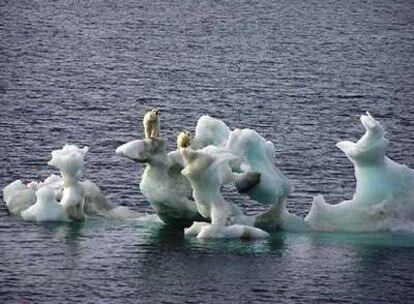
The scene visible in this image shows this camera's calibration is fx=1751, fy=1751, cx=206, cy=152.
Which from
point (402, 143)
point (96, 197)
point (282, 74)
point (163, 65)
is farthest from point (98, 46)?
point (96, 197)

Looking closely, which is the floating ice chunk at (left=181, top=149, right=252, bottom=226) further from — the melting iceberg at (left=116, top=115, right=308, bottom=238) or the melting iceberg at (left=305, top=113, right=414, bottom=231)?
the melting iceberg at (left=305, top=113, right=414, bottom=231)

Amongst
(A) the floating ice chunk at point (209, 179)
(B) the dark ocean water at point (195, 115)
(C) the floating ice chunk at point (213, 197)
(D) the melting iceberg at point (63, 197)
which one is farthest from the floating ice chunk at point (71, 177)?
(A) the floating ice chunk at point (209, 179)

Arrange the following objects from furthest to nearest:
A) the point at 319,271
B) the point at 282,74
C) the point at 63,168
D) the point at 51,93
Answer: the point at 282,74, the point at 51,93, the point at 63,168, the point at 319,271

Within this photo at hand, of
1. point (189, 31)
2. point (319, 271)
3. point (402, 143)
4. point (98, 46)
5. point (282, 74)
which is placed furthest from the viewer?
point (189, 31)

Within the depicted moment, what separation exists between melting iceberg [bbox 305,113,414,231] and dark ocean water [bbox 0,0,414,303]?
0.62 meters

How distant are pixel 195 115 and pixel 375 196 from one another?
41.0m

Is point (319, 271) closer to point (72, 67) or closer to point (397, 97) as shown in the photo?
point (397, 97)

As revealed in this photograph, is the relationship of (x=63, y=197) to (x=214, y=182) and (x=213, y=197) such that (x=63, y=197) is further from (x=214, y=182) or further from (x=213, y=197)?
(x=214, y=182)

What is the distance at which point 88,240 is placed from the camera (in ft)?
221

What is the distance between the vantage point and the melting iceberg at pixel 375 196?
67250mm

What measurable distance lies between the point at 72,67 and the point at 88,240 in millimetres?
66597

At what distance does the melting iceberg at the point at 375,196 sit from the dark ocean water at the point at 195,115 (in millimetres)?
624

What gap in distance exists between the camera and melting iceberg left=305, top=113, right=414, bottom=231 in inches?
2648

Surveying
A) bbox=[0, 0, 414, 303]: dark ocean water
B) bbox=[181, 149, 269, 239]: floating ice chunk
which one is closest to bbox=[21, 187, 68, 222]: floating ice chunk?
bbox=[0, 0, 414, 303]: dark ocean water
